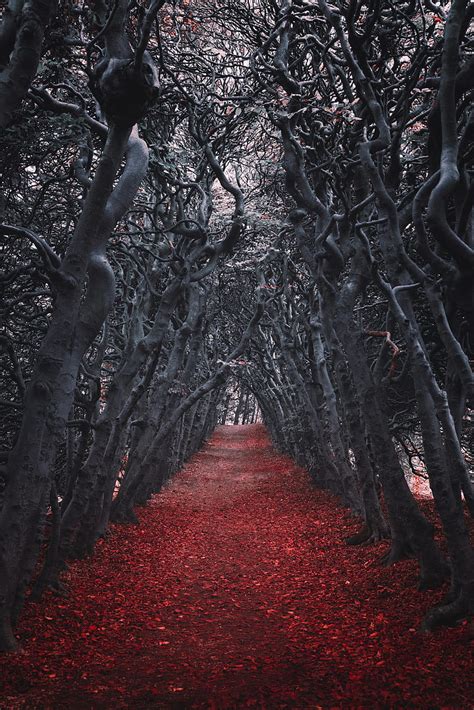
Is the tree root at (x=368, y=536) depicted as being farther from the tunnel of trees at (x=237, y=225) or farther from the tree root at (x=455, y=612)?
the tree root at (x=455, y=612)

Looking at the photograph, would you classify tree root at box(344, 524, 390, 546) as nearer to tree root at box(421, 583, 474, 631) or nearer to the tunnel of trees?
the tunnel of trees

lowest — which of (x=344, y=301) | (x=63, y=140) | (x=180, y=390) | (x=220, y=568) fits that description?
(x=220, y=568)

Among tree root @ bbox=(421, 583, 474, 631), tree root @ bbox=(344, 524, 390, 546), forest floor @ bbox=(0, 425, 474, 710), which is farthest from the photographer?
tree root @ bbox=(344, 524, 390, 546)

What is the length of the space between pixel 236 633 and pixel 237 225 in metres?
7.78

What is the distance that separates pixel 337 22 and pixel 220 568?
9.31m

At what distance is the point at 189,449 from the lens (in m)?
30.3

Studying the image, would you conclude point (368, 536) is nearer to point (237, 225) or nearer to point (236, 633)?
point (236, 633)

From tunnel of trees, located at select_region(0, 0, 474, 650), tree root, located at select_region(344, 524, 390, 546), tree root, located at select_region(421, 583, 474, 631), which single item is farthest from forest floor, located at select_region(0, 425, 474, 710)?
tunnel of trees, located at select_region(0, 0, 474, 650)

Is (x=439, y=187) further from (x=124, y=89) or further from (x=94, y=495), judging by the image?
(x=94, y=495)

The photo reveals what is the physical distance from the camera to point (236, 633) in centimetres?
647

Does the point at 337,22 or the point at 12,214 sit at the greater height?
the point at 337,22

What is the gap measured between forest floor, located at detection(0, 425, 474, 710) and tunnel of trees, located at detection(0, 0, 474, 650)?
543mm

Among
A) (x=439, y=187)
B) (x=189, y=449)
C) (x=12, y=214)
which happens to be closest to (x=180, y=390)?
(x=12, y=214)

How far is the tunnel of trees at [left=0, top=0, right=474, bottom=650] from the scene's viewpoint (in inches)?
217
